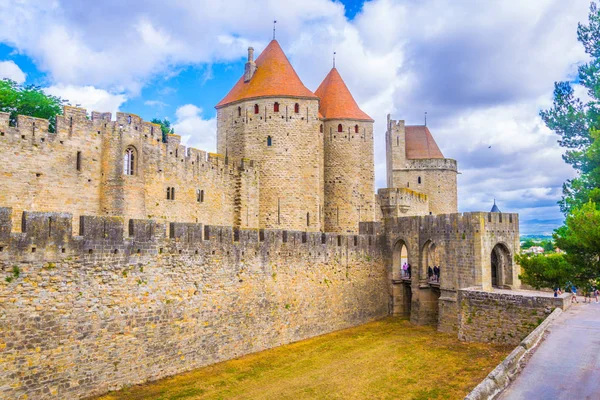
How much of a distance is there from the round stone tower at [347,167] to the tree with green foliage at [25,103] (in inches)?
557

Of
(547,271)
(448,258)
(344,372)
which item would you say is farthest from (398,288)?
(344,372)

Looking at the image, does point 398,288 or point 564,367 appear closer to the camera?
point 564,367

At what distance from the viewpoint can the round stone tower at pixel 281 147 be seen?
2367 cm

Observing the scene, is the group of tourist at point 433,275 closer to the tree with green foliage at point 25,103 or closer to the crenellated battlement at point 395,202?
the crenellated battlement at point 395,202

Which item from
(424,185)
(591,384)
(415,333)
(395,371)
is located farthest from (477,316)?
(424,185)

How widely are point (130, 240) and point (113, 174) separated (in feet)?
21.5

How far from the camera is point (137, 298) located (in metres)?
12.1

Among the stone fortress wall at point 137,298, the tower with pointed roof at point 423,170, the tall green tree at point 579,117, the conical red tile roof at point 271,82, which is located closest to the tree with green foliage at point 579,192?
the tall green tree at point 579,117

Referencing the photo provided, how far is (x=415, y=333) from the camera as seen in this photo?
19.3 m

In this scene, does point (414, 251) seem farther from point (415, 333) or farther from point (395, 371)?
point (395, 371)

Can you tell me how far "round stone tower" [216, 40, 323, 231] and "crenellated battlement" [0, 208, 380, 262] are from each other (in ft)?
18.0

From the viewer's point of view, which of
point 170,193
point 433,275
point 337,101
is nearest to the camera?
point 170,193

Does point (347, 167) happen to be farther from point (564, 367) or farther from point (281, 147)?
point (564, 367)

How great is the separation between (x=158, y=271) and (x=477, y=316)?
1119 cm
